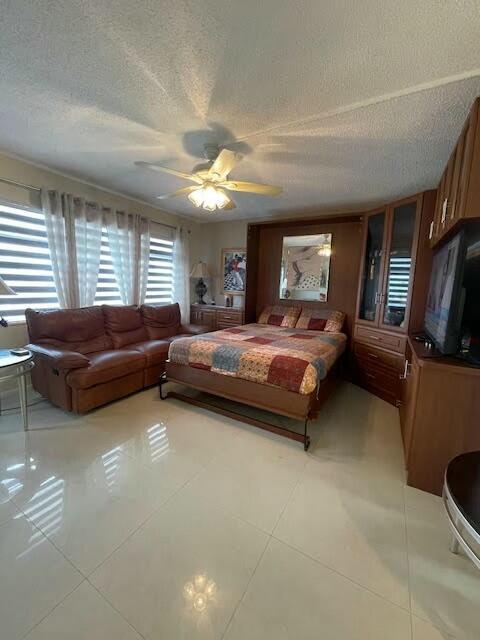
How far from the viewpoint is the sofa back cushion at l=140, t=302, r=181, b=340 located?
392cm

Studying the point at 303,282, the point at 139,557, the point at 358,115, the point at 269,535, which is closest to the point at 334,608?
the point at 269,535

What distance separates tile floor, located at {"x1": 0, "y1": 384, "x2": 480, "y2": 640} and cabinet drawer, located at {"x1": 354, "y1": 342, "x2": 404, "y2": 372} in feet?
3.09

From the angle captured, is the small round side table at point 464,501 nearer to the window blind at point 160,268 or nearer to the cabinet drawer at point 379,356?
the cabinet drawer at point 379,356

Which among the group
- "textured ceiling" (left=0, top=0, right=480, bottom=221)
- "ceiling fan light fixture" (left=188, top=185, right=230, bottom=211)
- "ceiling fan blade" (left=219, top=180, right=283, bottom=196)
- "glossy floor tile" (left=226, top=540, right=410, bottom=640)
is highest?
"textured ceiling" (left=0, top=0, right=480, bottom=221)

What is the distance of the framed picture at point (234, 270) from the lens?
4.82 metres

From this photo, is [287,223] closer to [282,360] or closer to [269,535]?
[282,360]

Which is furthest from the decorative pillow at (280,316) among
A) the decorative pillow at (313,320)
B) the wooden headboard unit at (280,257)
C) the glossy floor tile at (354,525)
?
the glossy floor tile at (354,525)

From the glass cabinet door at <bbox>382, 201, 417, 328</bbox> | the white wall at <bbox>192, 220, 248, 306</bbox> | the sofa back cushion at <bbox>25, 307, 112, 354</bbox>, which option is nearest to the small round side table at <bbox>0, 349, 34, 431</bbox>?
the sofa back cushion at <bbox>25, 307, 112, 354</bbox>

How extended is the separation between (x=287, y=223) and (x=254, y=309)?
1552 millimetres

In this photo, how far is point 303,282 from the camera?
14.4 feet

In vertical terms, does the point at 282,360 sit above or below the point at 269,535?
above

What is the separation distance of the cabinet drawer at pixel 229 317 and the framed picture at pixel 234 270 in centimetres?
46

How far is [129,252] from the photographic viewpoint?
3.83 metres

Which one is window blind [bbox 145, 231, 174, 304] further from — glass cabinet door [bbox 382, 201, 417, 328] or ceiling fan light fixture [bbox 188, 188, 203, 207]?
glass cabinet door [bbox 382, 201, 417, 328]
